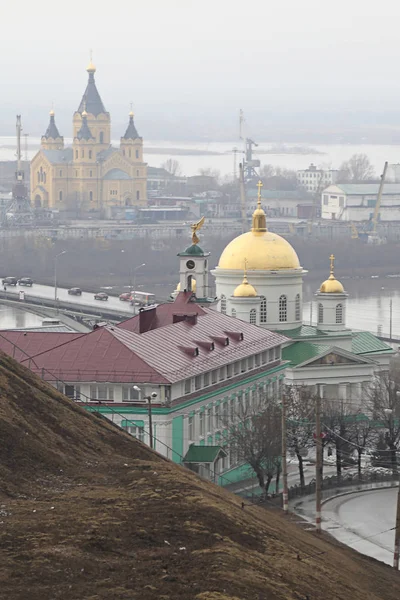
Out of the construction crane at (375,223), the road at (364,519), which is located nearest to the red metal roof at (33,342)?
the road at (364,519)

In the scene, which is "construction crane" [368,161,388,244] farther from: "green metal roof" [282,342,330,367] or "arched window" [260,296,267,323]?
"green metal roof" [282,342,330,367]

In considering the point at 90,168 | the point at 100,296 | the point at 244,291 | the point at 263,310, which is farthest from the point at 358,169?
the point at 244,291

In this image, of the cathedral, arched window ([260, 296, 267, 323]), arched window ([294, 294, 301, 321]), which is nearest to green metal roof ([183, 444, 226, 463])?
arched window ([260, 296, 267, 323])

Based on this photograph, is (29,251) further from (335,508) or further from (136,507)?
(136,507)

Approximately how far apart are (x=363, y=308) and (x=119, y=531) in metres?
55.7

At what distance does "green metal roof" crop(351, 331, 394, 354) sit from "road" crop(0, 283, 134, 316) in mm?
21300

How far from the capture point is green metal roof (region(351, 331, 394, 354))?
43.4 m

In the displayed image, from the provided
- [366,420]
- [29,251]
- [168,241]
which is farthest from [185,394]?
[168,241]

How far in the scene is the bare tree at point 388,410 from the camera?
3178 centimetres

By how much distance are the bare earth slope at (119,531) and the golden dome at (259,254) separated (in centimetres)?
2339

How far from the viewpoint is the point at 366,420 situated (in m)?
33.2

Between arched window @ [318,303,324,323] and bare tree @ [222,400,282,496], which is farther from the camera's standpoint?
arched window @ [318,303,324,323]

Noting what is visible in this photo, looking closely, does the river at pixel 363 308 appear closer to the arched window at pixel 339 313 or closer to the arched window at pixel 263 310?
the arched window at pixel 339 313

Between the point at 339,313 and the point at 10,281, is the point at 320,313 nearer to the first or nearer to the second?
the point at 339,313
